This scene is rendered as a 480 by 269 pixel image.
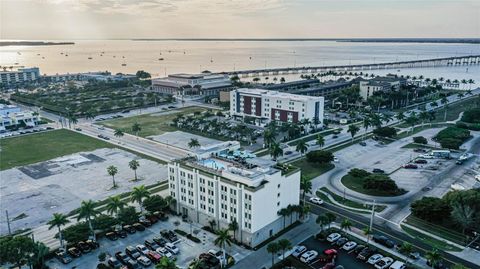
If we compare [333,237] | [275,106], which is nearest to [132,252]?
[333,237]

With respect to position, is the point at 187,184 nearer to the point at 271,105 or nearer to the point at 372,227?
the point at 372,227

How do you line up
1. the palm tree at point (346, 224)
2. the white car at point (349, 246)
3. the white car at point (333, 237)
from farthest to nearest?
the white car at point (333, 237) → the palm tree at point (346, 224) → the white car at point (349, 246)

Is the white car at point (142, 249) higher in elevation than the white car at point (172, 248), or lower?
lower

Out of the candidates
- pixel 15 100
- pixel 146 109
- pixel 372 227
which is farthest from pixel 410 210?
pixel 15 100

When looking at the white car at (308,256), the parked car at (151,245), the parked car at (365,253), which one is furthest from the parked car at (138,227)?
the parked car at (365,253)

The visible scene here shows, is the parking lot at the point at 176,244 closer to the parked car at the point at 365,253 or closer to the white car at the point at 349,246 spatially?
the white car at the point at 349,246

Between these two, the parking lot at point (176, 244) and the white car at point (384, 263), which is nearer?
the white car at point (384, 263)
